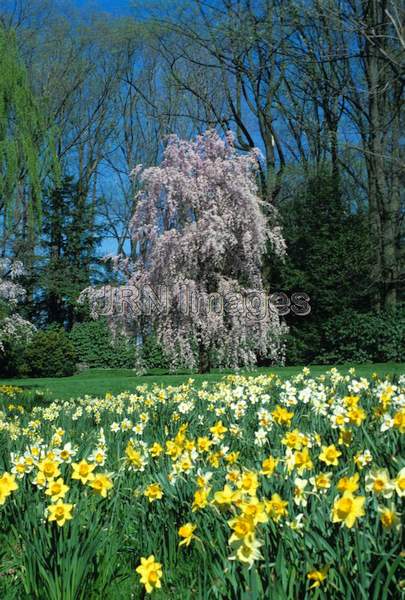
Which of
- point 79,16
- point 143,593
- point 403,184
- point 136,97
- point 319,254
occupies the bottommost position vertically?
point 143,593

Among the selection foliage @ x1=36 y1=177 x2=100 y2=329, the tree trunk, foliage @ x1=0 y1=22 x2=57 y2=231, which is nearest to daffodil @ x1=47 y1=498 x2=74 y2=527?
foliage @ x1=0 y1=22 x2=57 y2=231

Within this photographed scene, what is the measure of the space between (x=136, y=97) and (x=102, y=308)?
13.9m

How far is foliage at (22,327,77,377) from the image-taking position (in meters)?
16.6

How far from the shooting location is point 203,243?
38.2ft

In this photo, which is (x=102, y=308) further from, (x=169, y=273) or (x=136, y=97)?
(x=136, y=97)

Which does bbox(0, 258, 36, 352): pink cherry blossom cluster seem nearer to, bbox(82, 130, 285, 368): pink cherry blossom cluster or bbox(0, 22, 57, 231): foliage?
bbox(82, 130, 285, 368): pink cherry blossom cluster

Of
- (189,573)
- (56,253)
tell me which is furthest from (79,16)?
(189,573)

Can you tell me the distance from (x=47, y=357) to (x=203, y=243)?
727cm

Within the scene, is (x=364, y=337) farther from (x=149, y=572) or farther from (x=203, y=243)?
(x=149, y=572)

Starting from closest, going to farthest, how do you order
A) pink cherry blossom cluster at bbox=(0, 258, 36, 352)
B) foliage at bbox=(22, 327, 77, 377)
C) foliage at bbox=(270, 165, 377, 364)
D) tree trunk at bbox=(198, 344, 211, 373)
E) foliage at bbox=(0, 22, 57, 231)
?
foliage at bbox=(0, 22, 57, 231) → tree trunk at bbox=(198, 344, 211, 373) → foliage at bbox=(270, 165, 377, 364) → pink cherry blossom cluster at bbox=(0, 258, 36, 352) → foliage at bbox=(22, 327, 77, 377)

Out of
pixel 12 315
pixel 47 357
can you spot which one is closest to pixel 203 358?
pixel 47 357

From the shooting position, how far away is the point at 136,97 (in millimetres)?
24203

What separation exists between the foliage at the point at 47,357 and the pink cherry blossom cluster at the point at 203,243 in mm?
5015

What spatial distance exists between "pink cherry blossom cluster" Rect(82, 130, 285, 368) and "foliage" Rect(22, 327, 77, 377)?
501 cm
